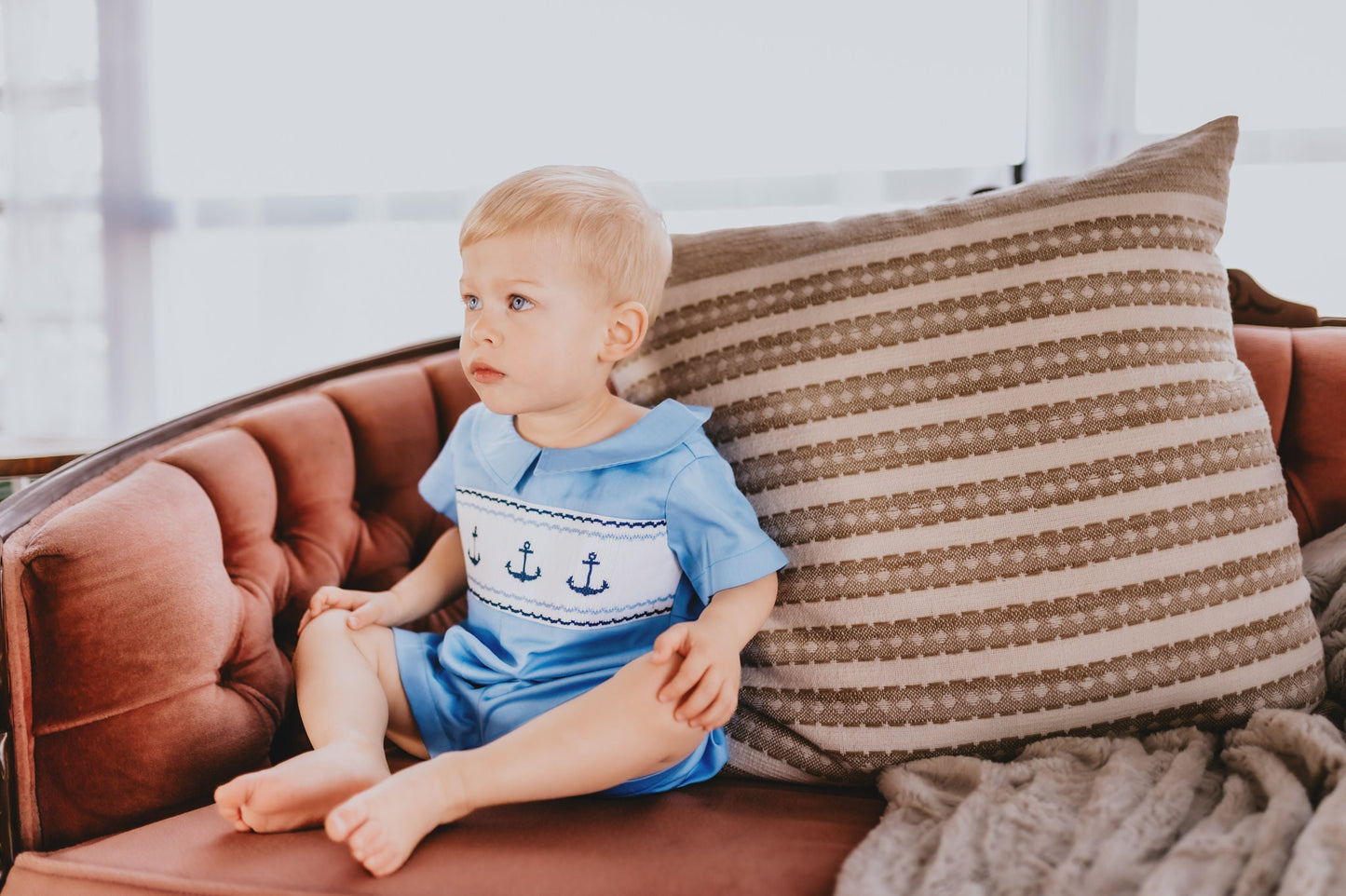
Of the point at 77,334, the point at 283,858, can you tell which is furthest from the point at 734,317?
the point at 77,334

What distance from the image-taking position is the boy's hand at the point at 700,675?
714 millimetres

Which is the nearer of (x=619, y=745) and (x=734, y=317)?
(x=619, y=745)

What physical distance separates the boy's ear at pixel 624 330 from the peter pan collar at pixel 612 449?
65 mm

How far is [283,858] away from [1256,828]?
68cm

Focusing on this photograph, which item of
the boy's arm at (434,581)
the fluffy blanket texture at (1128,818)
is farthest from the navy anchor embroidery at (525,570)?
the fluffy blanket texture at (1128,818)

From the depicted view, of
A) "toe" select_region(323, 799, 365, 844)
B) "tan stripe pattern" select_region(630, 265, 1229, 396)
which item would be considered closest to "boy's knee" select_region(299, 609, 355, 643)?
"toe" select_region(323, 799, 365, 844)

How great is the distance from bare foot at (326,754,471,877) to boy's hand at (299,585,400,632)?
225 mm

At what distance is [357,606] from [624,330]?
0.38 m

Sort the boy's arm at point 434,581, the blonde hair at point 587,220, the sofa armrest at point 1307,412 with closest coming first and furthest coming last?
the blonde hair at point 587,220
the boy's arm at point 434,581
the sofa armrest at point 1307,412

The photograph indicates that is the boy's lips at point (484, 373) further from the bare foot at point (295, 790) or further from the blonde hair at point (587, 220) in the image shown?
the bare foot at point (295, 790)

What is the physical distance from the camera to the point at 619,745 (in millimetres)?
711

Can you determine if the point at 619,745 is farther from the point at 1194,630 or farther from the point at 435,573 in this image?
the point at 1194,630

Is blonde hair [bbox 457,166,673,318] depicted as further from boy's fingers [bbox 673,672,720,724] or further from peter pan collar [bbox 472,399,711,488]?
boy's fingers [bbox 673,672,720,724]

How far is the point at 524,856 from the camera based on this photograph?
26.5 inches
